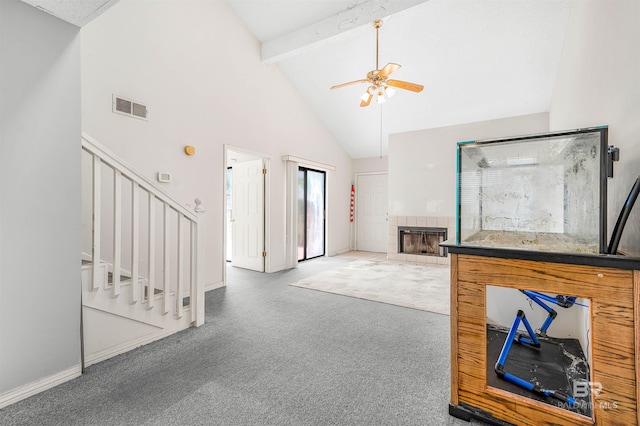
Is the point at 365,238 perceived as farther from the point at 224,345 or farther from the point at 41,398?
the point at 41,398

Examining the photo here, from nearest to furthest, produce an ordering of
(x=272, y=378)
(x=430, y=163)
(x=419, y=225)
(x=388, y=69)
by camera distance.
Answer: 1. (x=272, y=378)
2. (x=388, y=69)
3. (x=430, y=163)
4. (x=419, y=225)

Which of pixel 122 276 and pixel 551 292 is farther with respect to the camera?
pixel 122 276

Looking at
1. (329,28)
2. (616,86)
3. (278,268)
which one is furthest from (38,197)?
(329,28)

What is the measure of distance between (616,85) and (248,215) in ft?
A: 14.9

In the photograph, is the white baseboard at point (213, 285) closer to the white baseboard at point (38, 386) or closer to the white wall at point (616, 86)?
the white baseboard at point (38, 386)

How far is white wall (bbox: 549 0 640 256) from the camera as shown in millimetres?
1252

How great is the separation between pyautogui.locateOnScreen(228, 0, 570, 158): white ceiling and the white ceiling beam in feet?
0.04

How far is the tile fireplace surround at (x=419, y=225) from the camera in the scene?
539 centimetres

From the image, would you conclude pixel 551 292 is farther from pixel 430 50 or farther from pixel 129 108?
pixel 430 50

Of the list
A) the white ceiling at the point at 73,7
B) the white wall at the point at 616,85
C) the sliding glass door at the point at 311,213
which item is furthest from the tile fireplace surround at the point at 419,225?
the white ceiling at the point at 73,7

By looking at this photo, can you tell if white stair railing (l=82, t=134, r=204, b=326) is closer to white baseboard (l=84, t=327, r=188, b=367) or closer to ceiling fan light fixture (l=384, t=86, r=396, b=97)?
white baseboard (l=84, t=327, r=188, b=367)

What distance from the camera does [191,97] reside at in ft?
11.7

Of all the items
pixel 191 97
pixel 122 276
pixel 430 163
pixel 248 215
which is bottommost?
pixel 122 276

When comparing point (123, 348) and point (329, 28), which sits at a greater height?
point (329, 28)
